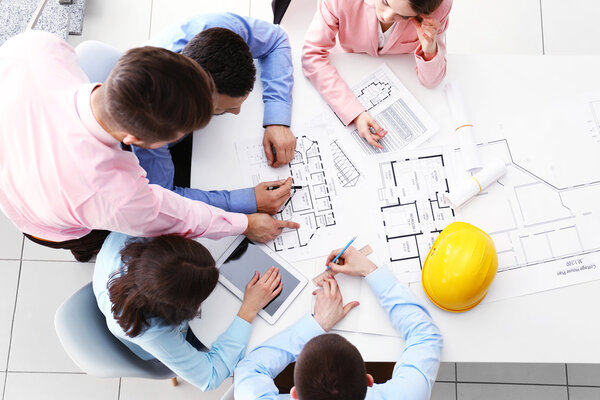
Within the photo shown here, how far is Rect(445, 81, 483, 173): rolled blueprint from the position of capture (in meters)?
1.35

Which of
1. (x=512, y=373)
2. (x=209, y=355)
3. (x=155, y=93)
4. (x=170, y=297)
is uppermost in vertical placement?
(x=155, y=93)

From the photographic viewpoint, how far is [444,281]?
1203 millimetres

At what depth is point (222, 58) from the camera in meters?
1.22

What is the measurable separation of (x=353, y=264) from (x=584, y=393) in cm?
137

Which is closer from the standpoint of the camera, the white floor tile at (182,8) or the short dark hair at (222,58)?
the short dark hair at (222,58)

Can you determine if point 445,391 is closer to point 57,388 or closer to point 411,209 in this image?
point 411,209

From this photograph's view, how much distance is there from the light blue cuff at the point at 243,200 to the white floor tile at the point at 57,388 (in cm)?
115

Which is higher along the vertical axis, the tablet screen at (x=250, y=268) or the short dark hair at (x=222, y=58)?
the short dark hair at (x=222, y=58)

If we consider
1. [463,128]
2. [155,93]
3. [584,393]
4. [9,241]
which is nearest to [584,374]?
→ [584,393]

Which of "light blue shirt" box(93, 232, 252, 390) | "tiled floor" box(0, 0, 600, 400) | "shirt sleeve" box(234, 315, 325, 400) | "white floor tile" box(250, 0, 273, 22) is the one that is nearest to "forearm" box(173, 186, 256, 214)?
"light blue shirt" box(93, 232, 252, 390)

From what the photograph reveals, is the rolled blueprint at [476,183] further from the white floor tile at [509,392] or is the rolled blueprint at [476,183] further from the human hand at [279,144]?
the white floor tile at [509,392]

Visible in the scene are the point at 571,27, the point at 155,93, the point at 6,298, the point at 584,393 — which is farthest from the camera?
the point at 571,27

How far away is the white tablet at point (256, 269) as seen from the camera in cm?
131

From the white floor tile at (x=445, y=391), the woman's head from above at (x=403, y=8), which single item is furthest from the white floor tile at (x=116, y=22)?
the white floor tile at (x=445, y=391)
